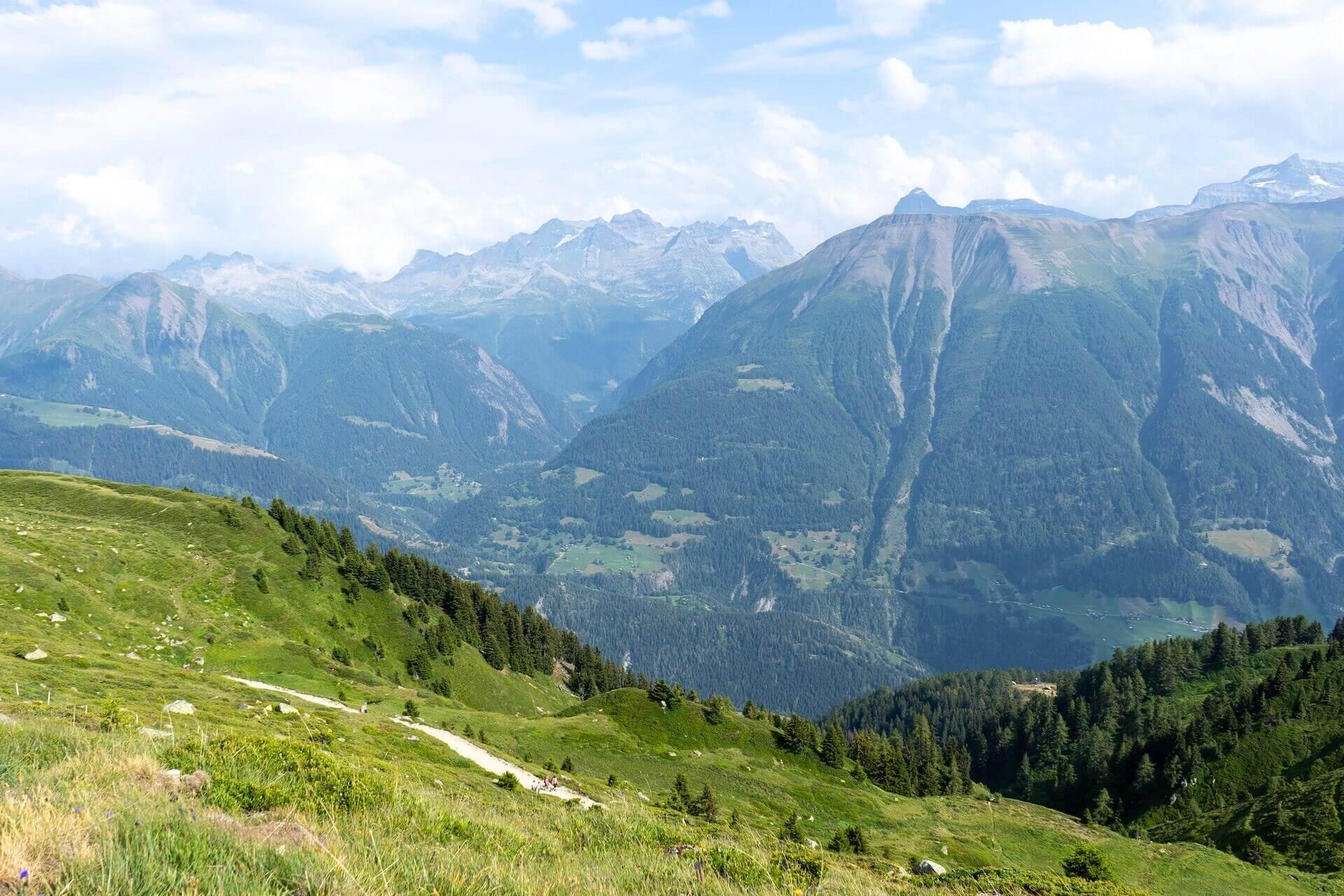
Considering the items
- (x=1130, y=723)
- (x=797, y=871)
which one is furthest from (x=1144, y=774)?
(x=797, y=871)

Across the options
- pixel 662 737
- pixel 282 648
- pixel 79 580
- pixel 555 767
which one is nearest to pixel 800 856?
pixel 555 767

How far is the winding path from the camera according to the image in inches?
1745

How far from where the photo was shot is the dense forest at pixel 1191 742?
220 feet

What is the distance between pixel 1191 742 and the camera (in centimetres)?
9581

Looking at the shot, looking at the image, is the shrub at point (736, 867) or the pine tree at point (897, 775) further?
the pine tree at point (897, 775)

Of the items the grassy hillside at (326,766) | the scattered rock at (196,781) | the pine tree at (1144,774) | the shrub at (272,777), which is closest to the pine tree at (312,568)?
the grassy hillside at (326,766)

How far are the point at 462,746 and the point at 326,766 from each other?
131ft

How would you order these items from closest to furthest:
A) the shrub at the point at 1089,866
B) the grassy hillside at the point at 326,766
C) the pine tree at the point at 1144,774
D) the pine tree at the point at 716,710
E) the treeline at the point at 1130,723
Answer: the grassy hillside at the point at 326,766, the shrub at the point at 1089,866, the pine tree at the point at 716,710, the treeline at the point at 1130,723, the pine tree at the point at 1144,774

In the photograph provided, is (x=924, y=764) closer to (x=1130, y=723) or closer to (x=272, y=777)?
(x=1130, y=723)

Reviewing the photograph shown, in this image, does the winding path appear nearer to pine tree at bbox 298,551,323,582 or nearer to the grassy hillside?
the grassy hillside

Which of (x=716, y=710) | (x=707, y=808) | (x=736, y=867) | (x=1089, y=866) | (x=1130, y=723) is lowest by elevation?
(x=1130, y=723)

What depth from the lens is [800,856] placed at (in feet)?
64.2

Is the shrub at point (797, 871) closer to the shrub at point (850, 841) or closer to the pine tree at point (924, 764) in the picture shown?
the shrub at point (850, 841)

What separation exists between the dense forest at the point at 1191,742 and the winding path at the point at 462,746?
45.6m
